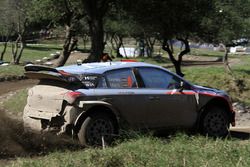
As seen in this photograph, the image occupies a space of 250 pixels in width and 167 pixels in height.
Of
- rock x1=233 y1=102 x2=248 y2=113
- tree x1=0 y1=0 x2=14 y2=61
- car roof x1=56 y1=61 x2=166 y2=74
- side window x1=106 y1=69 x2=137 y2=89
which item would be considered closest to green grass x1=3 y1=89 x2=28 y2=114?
car roof x1=56 y1=61 x2=166 y2=74

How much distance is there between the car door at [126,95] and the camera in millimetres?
10227

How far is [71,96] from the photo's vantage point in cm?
978

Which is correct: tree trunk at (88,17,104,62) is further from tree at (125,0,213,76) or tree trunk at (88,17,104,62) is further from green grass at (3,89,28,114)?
green grass at (3,89,28,114)

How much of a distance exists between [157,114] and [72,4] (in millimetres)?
16374

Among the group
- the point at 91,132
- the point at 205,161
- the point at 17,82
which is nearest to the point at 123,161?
the point at 205,161

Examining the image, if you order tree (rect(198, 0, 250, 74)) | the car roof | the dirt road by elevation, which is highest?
tree (rect(198, 0, 250, 74))

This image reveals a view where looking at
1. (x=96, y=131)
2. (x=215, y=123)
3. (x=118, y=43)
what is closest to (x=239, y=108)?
(x=215, y=123)

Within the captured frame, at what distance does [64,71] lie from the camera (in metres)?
10.4

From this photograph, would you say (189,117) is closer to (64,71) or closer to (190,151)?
(64,71)

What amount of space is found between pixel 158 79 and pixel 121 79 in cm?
88

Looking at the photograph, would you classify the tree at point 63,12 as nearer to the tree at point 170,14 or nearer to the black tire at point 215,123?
the tree at point 170,14

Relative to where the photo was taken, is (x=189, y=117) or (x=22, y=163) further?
(x=189, y=117)

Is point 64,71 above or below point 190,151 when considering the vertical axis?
above

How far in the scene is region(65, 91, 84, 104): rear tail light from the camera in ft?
32.0
